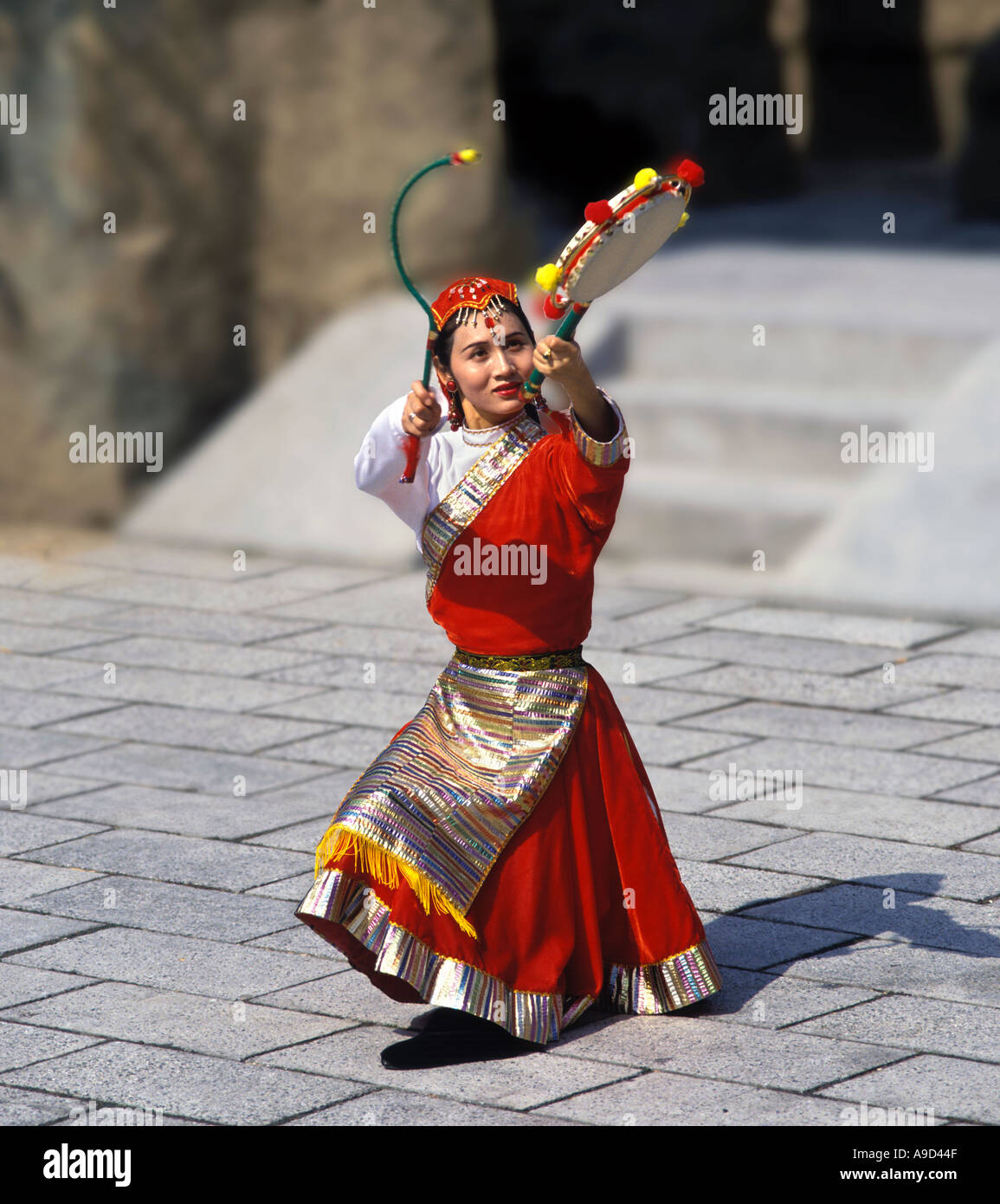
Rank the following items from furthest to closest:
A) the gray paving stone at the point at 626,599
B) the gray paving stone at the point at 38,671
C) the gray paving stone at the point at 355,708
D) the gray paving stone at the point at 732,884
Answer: the gray paving stone at the point at 626,599 → the gray paving stone at the point at 38,671 → the gray paving stone at the point at 355,708 → the gray paving stone at the point at 732,884

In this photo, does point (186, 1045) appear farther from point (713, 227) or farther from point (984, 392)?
point (713, 227)

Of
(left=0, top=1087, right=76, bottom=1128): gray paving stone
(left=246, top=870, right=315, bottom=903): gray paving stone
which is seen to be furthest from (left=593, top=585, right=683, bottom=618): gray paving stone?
(left=0, top=1087, right=76, bottom=1128): gray paving stone

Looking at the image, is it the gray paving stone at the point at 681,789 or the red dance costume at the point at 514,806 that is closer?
the red dance costume at the point at 514,806

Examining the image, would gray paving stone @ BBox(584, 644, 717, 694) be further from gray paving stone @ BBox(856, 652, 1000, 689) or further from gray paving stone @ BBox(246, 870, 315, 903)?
gray paving stone @ BBox(246, 870, 315, 903)

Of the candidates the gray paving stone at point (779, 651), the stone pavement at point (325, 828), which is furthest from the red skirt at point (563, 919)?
the gray paving stone at point (779, 651)

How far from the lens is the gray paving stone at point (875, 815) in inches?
223

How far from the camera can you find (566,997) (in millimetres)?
4461

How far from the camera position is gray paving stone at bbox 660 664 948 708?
6980mm

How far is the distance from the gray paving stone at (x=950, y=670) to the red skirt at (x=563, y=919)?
2.87 m

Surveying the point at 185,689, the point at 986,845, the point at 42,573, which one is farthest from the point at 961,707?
the point at 42,573

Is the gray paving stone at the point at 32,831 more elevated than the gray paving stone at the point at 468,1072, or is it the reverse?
the gray paving stone at the point at 32,831

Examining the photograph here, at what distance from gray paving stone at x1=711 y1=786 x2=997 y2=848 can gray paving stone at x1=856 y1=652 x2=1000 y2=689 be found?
4.11ft

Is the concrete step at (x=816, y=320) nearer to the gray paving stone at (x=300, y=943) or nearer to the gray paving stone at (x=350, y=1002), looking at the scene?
the gray paving stone at (x=300, y=943)

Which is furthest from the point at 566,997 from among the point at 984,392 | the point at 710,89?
the point at 710,89
